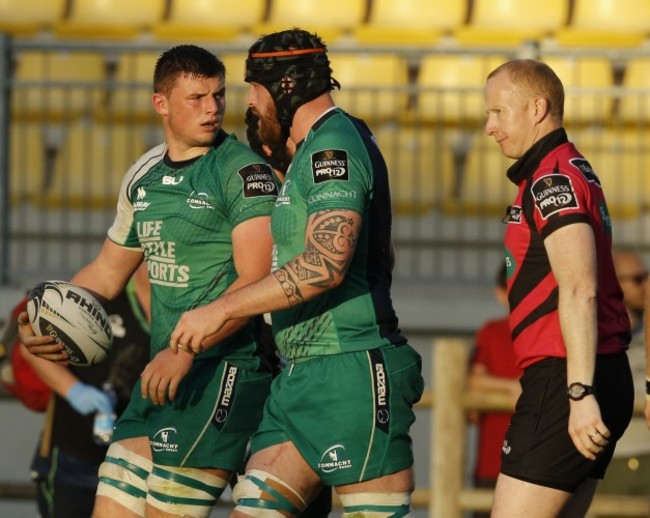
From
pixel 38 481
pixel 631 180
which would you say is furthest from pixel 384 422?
pixel 631 180

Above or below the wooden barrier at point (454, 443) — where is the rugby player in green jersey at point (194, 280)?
above

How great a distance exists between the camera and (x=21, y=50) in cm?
1041

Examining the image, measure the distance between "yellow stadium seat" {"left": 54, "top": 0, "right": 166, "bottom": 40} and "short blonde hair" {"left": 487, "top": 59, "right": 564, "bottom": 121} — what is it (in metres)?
7.76

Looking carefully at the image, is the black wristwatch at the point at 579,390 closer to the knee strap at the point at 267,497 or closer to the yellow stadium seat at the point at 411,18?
the knee strap at the point at 267,497

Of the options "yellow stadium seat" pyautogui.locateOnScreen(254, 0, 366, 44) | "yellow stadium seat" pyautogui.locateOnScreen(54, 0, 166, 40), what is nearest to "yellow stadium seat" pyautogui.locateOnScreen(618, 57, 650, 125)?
"yellow stadium seat" pyautogui.locateOnScreen(254, 0, 366, 44)

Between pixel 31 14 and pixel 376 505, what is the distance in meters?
8.71

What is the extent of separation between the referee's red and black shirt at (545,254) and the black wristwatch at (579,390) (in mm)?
259

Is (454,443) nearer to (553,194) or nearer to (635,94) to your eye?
(635,94)

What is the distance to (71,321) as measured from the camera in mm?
5867

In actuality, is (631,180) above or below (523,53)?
below

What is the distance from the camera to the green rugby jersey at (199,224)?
569 cm

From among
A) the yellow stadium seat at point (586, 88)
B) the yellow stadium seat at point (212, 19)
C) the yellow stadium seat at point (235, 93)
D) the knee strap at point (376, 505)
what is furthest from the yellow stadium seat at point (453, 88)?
the knee strap at point (376, 505)

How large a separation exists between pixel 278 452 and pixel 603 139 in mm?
6051

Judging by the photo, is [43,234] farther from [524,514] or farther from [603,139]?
[524,514]
